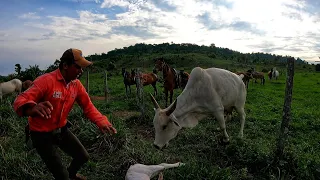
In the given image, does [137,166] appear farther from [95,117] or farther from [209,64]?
[209,64]

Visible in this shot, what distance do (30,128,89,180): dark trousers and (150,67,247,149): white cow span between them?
202 centimetres

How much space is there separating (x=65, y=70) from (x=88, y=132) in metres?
3.23

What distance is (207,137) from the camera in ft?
21.6

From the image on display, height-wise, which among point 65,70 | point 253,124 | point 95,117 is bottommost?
point 253,124

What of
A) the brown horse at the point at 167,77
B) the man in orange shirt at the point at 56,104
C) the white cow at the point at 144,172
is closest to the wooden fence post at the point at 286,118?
the white cow at the point at 144,172

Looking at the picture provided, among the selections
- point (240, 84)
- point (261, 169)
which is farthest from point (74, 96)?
point (240, 84)

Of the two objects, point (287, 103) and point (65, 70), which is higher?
point (65, 70)

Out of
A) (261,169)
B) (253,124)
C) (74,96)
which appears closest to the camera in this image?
(74,96)

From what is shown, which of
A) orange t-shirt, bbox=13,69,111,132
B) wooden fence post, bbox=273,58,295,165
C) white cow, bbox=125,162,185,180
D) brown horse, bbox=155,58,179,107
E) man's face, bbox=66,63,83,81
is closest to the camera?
orange t-shirt, bbox=13,69,111,132

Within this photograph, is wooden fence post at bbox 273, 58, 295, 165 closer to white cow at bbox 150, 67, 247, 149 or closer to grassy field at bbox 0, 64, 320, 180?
grassy field at bbox 0, 64, 320, 180

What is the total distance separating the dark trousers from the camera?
322 cm

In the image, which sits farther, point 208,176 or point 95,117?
point 208,176

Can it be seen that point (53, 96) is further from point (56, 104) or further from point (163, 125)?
point (163, 125)


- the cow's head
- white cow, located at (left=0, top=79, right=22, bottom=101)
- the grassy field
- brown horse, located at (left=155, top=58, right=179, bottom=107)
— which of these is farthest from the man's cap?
white cow, located at (left=0, top=79, right=22, bottom=101)
